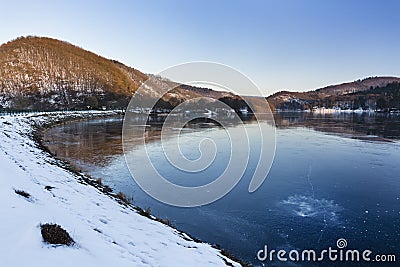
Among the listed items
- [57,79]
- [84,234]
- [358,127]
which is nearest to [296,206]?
[84,234]

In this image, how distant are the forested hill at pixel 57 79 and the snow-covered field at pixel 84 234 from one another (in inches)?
2804

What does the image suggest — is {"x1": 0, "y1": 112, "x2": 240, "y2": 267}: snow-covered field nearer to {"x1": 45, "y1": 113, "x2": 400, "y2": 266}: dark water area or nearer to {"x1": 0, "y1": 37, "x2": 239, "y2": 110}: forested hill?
{"x1": 45, "y1": 113, "x2": 400, "y2": 266}: dark water area

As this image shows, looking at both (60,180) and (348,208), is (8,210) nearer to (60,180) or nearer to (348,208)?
(60,180)

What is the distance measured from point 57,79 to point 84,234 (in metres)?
135

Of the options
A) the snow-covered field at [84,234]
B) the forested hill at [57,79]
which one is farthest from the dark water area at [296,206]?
the forested hill at [57,79]

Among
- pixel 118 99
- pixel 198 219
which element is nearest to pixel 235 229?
pixel 198 219

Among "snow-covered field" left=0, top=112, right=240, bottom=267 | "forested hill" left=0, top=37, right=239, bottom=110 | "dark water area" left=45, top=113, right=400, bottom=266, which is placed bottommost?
"dark water area" left=45, top=113, right=400, bottom=266

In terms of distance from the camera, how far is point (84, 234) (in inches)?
204

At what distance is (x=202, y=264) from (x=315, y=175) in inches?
423

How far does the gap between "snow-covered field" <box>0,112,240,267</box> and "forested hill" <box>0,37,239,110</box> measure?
71216 millimetres

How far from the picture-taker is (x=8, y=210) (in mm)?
4906

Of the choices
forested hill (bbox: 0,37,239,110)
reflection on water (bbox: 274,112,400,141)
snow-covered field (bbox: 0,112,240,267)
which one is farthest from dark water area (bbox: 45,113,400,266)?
forested hill (bbox: 0,37,239,110)

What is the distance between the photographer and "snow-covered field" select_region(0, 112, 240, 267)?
155 inches

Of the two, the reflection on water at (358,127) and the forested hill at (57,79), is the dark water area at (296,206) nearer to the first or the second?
the reflection on water at (358,127)
